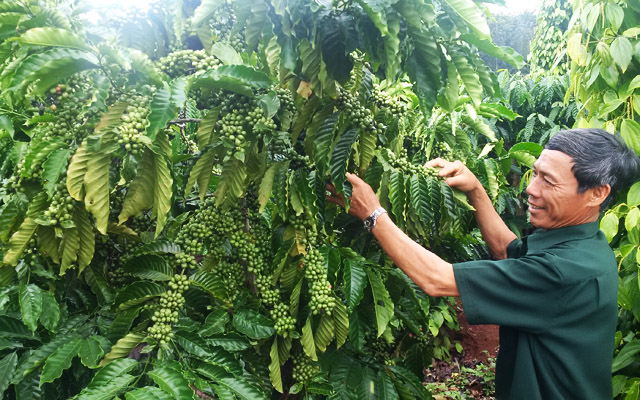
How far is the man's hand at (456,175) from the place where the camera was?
2047 millimetres

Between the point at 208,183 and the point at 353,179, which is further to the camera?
the point at 353,179

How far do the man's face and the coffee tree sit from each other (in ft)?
1.03

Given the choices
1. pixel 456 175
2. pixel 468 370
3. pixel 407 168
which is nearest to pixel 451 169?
pixel 456 175

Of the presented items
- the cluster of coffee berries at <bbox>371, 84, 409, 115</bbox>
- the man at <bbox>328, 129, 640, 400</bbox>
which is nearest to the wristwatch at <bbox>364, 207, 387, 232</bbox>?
the man at <bbox>328, 129, 640, 400</bbox>

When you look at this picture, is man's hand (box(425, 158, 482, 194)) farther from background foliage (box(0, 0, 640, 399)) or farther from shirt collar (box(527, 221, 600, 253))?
shirt collar (box(527, 221, 600, 253))

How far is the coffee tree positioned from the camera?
52.6 inches

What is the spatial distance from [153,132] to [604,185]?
1.47m

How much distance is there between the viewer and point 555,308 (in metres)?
1.60

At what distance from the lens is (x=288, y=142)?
170cm

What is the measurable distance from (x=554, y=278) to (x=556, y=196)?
31cm

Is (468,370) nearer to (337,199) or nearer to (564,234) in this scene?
(564,234)

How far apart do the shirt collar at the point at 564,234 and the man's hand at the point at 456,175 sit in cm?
40

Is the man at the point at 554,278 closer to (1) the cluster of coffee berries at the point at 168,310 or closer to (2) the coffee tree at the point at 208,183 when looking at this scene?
(2) the coffee tree at the point at 208,183

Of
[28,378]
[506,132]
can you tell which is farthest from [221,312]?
[506,132]
